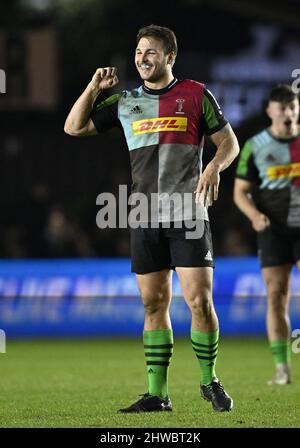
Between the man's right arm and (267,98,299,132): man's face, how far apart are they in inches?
95.0

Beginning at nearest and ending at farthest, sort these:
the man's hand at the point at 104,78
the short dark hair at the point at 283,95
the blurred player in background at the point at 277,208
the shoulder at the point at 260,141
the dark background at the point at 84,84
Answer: the man's hand at the point at 104,78 < the short dark hair at the point at 283,95 < the blurred player in background at the point at 277,208 < the shoulder at the point at 260,141 < the dark background at the point at 84,84

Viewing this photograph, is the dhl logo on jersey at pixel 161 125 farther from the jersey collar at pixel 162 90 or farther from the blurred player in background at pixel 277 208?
the blurred player in background at pixel 277 208

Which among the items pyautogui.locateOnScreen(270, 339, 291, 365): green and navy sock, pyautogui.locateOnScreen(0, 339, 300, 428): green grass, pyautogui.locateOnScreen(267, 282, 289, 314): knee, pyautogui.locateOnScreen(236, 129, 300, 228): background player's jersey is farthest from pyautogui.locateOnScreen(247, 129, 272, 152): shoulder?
pyautogui.locateOnScreen(0, 339, 300, 428): green grass

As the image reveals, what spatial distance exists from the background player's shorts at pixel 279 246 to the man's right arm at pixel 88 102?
2.55 meters

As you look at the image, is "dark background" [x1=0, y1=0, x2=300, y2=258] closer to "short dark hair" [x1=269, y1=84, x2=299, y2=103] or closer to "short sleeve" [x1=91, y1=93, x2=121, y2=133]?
"short dark hair" [x1=269, y1=84, x2=299, y2=103]

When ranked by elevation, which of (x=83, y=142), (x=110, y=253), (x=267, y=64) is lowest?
(x=110, y=253)

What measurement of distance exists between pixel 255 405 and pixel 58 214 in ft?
28.1

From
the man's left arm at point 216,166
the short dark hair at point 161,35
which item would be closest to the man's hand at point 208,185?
the man's left arm at point 216,166

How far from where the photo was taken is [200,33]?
18688 mm

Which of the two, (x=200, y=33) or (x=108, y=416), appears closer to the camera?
(x=108, y=416)

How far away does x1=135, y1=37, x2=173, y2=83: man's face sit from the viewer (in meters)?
6.73

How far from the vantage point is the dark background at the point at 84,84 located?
16.0 meters
